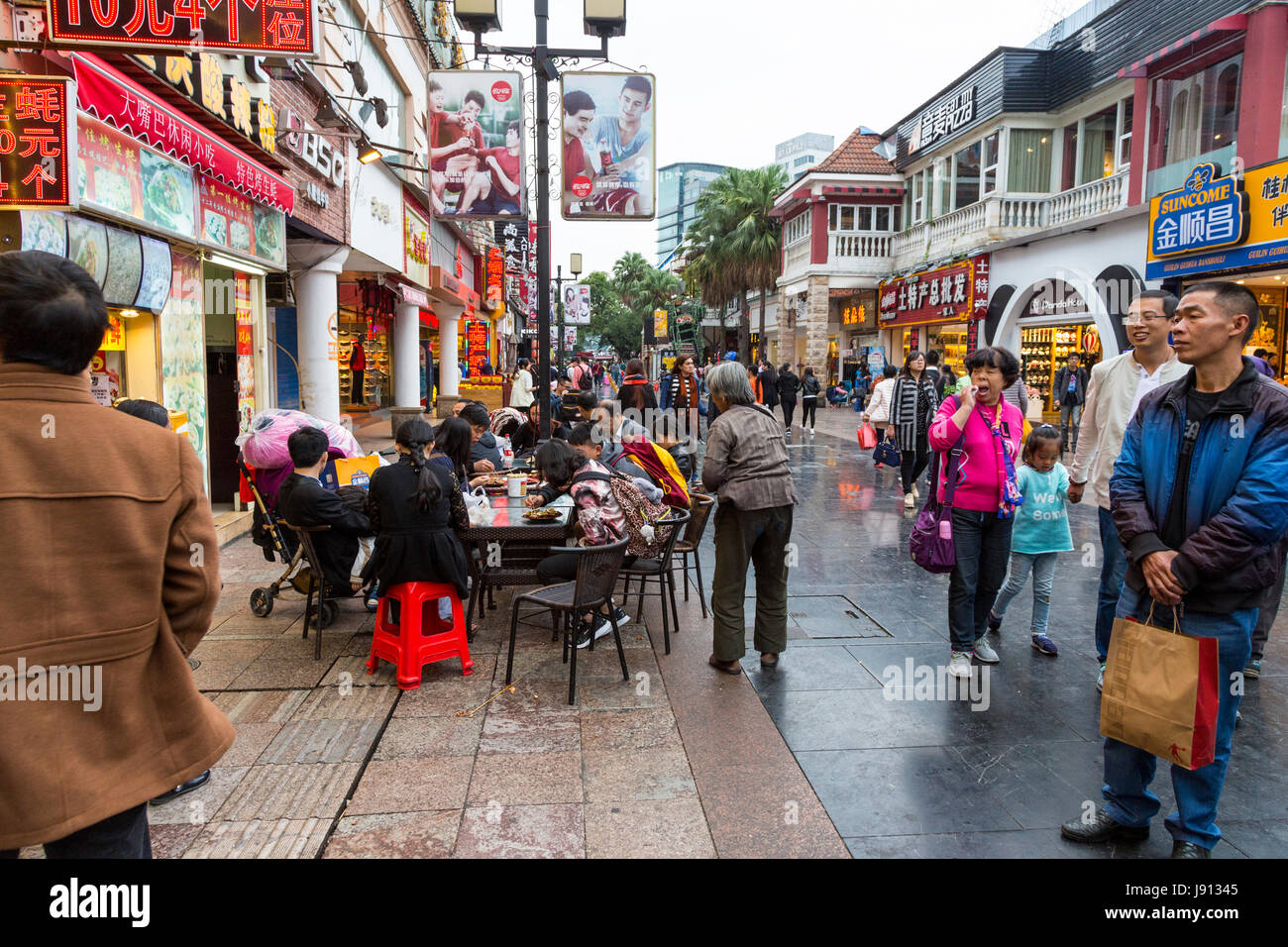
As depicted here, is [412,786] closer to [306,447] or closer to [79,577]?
[79,577]

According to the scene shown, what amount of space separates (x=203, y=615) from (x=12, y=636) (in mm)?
376

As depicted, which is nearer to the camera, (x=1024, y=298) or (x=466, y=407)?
(x=466, y=407)

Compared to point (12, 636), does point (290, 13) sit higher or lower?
higher

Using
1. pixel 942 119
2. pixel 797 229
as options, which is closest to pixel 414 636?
pixel 942 119

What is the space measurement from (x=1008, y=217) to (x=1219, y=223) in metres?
8.47

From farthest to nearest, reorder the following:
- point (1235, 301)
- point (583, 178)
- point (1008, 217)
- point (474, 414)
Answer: point (1008, 217) → point (583, 178) → point (474, 414) → point (1235, 301)

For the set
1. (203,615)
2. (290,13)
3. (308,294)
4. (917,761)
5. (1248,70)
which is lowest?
(917,761)

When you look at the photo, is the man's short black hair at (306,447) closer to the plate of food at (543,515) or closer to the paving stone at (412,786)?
the plate of food at (543,515)

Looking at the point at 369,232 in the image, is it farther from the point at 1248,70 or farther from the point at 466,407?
the point at 1248,70

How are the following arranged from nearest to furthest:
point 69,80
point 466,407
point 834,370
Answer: point 69,80 → point 466,407 → point 834,370

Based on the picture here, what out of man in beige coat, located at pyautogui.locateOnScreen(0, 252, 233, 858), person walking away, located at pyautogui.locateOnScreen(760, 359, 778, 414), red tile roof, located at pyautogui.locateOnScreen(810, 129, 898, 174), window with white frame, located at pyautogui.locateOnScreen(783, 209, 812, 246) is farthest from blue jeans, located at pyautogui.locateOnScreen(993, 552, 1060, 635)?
window with white frame, located at pyautogui.locateOnScreen(783, 209, 812, 246)

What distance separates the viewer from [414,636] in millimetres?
4746

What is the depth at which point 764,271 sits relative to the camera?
119 feet
